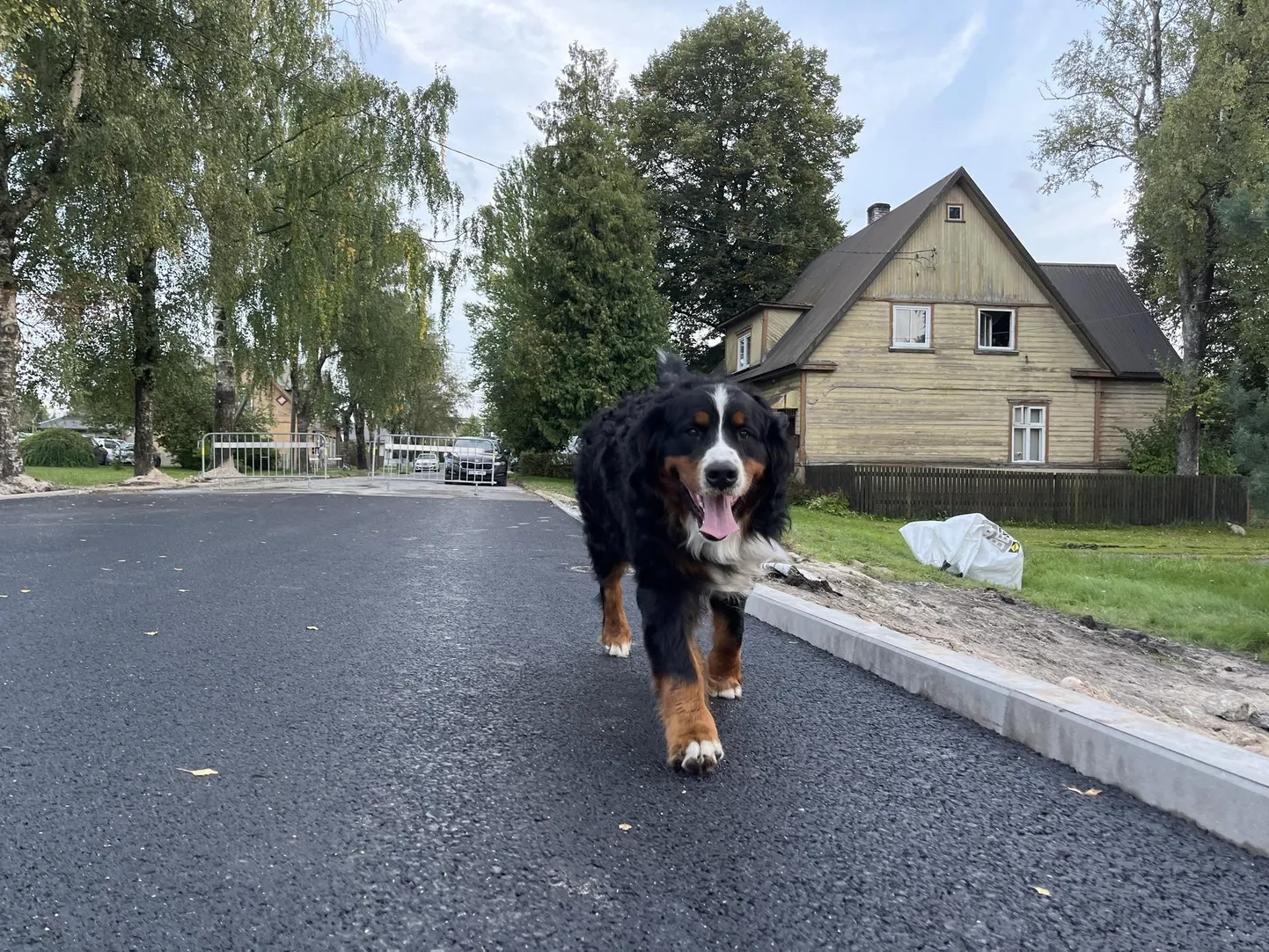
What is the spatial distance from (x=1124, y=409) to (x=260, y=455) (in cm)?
2918

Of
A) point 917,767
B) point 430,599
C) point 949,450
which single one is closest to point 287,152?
point 430,599

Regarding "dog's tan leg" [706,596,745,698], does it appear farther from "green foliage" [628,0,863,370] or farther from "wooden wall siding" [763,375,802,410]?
"green foliage" [628,0,863,370]

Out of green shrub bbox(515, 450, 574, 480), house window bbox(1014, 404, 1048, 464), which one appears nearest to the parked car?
green shrub bbox(515, 450, 574, 480)

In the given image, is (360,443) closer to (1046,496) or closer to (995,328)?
(995,328)

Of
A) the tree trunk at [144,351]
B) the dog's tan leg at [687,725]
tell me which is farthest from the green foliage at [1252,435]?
the tree trunk at [144,351]

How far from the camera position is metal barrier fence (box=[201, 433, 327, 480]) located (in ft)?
84.1

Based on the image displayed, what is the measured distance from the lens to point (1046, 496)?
74.8 feet

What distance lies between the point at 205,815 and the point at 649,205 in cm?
3653

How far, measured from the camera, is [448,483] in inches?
1137

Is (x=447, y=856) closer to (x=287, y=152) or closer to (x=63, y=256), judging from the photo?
(x=63, y=256)

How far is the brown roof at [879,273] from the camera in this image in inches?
1043

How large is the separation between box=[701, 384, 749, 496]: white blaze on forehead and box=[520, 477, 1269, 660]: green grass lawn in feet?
22.0

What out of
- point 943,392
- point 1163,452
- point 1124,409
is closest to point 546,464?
point 943,392

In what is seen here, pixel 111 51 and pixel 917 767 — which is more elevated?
pixel 111 51
